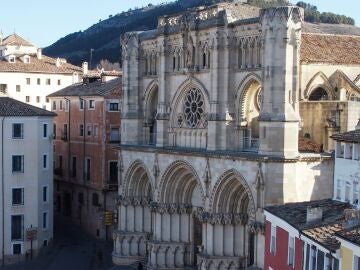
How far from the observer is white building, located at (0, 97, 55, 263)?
62188 millimetres

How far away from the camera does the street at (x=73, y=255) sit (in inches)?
2389

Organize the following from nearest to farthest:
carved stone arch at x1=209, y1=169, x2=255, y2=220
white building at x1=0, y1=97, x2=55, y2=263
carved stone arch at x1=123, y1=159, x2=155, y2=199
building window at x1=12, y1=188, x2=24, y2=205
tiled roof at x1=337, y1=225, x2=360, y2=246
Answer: tiled roof at x1=337, y1=225, x2=360, y2=246, carved stone arch at x1=209, y1=169, x2=255, y2=220, carved stone arch at x1=123, y1=159, x2=155, y2=199, white building at x1=0, y1=97, x2=55, y2=263, building window at x1=12, y1=188, x2=24, y2=205

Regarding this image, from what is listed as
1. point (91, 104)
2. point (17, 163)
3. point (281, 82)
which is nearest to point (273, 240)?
point (281, 82)

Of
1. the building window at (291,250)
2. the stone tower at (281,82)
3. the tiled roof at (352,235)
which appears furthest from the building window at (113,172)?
the tiled roof at (352,235)

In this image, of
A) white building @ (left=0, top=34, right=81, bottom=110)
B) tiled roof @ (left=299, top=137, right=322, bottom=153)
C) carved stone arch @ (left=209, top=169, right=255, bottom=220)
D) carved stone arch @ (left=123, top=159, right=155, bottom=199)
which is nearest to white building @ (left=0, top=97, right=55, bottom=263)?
carved stone arch @ (left=123, top=159, right=155, bottom=199)

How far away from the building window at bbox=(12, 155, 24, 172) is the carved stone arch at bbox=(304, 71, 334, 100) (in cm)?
2565

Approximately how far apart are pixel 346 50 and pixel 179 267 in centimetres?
1897

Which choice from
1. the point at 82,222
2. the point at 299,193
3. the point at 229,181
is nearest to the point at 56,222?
the point at 82,222

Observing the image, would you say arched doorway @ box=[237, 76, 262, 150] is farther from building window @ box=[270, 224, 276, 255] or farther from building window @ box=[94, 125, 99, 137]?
building window @ box=[94, 125, 99, 137]

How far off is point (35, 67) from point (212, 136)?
57085 mm

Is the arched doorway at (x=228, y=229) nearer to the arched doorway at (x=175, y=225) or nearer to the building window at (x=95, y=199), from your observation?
the arched doorway at (x=175, y=225)

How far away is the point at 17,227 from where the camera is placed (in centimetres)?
6284

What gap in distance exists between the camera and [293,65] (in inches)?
1756

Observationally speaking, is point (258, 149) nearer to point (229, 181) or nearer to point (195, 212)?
point (229, 181)
